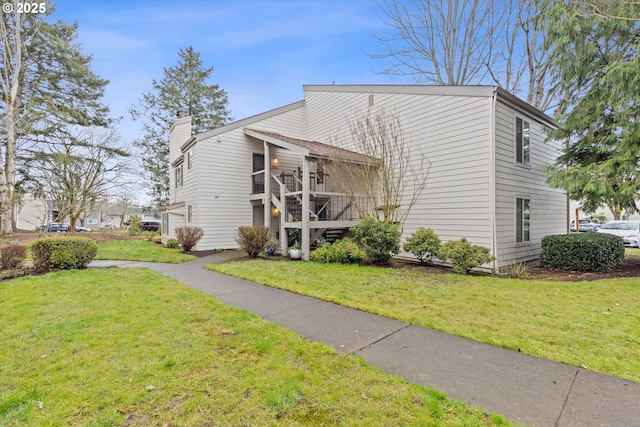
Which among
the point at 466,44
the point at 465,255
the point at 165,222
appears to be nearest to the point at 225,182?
the point at 165,222

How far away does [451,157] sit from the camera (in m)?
9.38

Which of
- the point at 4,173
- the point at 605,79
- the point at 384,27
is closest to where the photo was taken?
the point at 605,79

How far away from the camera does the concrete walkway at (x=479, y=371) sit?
2.35 metres

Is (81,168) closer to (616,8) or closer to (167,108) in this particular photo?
(167,108)

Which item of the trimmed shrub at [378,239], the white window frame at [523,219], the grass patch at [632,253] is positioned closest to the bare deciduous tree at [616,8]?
the white window frame at [523,219]

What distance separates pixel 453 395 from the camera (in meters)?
2.56

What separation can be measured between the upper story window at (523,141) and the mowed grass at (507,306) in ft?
14.6

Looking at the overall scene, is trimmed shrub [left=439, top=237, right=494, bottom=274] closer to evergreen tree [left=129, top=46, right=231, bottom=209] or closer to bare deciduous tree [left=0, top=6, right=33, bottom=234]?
bare deciduous tree [left=0, top=6, right=33, bottom=234]

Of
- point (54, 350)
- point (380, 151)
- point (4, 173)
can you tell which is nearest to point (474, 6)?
point (380, 151)

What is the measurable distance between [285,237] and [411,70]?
488 inches

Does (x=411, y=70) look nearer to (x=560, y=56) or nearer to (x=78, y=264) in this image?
(x=560, y=56)

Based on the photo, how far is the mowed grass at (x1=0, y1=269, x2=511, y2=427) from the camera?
2270 mm

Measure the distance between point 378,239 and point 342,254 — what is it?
4.30ft

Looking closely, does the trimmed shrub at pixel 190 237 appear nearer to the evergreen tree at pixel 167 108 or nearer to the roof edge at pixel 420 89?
the roof edge at pixel 420 89
